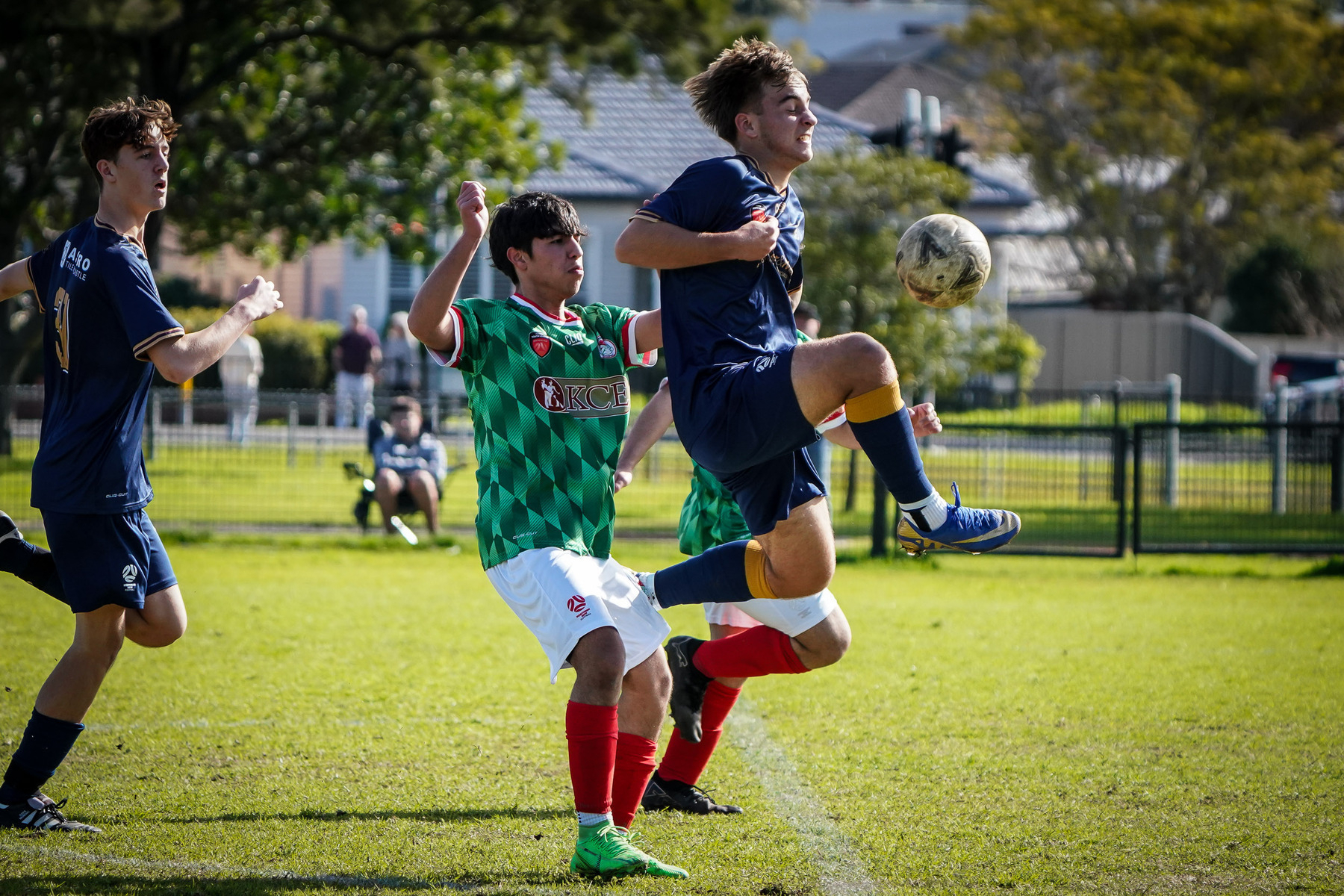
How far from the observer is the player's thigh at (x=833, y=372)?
3912 millimetres

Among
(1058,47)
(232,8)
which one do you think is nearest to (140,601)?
(232,8)

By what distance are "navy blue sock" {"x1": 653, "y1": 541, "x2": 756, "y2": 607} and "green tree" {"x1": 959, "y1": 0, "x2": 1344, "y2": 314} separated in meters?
33.8

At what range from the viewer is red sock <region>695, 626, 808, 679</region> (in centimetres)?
482

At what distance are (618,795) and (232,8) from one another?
1370 centimetres

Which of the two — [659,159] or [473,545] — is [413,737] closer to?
[473,545]

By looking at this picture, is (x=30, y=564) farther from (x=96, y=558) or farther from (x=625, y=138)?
(x=625, y=138)

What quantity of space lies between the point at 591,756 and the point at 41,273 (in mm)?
2507

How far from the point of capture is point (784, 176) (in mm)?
4449

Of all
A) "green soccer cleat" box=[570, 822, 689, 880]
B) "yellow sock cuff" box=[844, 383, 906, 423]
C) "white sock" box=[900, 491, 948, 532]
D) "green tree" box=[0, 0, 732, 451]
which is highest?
"green tree" box=[0, 0, 732, 451]

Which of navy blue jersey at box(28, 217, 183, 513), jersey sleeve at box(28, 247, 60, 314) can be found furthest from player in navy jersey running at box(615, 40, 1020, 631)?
jersey sleeve at box(28, 247, 60, 314)

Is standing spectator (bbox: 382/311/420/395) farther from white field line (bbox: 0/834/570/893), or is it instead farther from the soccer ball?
white field line (bbox: 0/834/570/893)

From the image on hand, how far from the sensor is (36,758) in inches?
179

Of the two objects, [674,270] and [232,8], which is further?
[232,8]

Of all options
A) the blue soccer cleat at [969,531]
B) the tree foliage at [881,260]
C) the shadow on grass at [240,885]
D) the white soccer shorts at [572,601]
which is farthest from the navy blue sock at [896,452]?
the tree foliage at [881,260]
